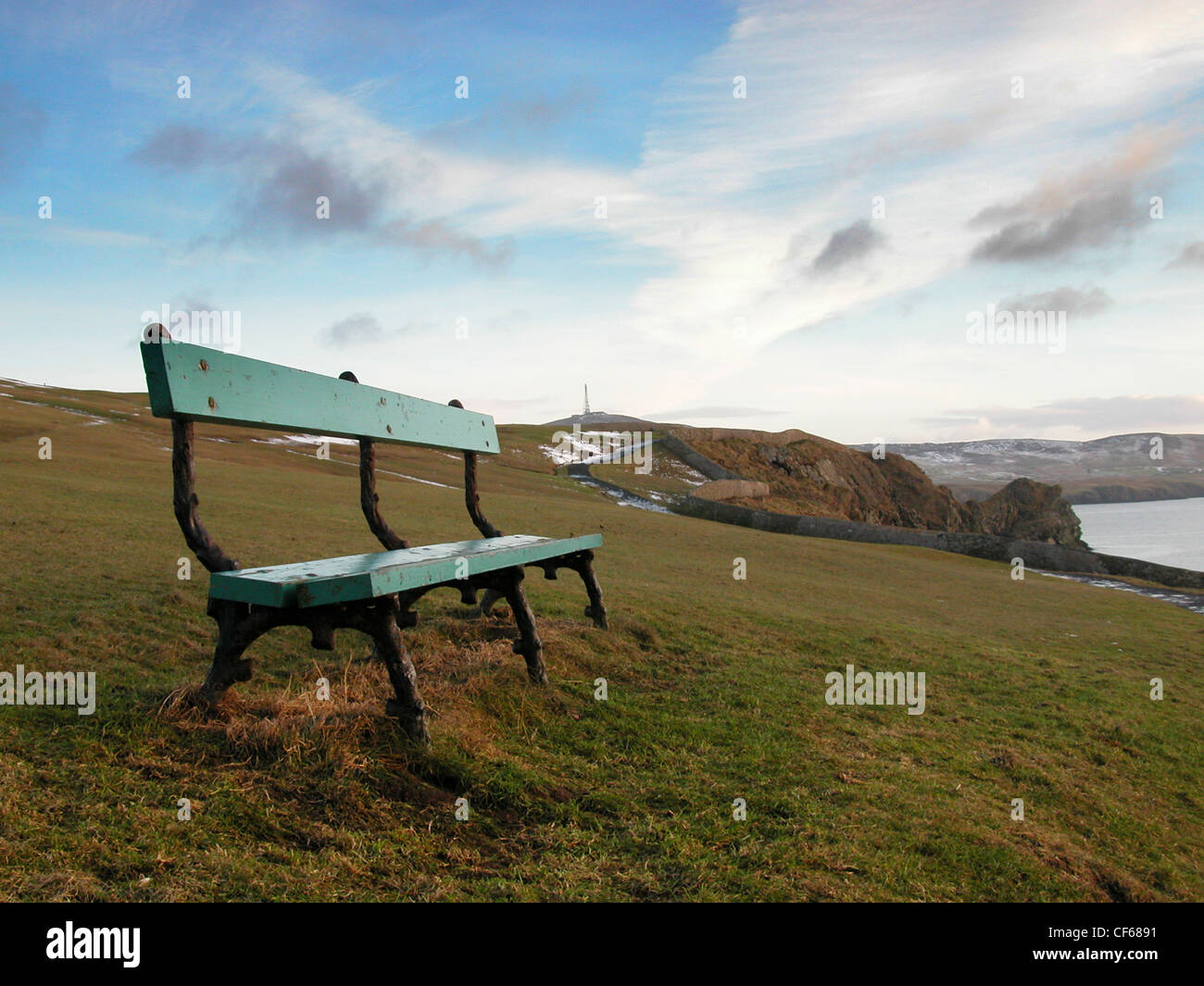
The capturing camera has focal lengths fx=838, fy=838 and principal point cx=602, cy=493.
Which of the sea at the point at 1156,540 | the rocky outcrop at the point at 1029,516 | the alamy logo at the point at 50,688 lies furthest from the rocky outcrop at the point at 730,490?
the alamy logo at the point at 50,688

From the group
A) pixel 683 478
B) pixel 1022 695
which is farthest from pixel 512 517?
pixel 683 478

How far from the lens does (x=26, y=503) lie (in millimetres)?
12188

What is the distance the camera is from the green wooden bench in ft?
12.4

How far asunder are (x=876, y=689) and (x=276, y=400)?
18.2 ft

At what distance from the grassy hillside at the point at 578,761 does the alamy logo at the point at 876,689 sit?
155mm

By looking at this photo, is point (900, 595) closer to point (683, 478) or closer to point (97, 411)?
point (683, 478)

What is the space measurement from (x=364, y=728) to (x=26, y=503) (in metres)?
10.8

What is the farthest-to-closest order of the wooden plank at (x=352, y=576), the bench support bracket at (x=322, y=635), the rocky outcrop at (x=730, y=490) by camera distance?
the rocky outcrop at (x=730, y=490), the bench support bracket at (x=322, y=635), the wooden plank at (x=352, y=576)

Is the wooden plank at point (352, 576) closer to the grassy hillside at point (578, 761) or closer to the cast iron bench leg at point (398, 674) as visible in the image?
the cast iron bench leg at point (398, 674)

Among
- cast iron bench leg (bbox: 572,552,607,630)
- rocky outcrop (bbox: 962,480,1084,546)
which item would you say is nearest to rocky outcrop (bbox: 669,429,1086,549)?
rocky outcrop (bbox: 962,480,1084,546)
